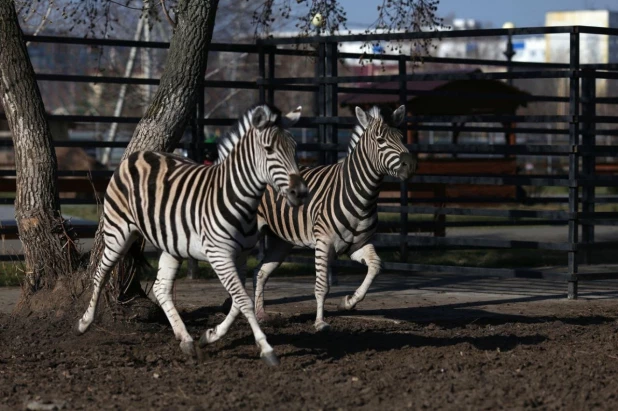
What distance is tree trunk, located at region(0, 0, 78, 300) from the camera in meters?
8.90

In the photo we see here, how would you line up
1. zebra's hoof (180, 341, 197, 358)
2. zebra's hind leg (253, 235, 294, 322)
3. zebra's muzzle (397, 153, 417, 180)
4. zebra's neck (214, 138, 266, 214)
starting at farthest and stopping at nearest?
1. zebra's hind leg (253, 235, 294, 322)
2. zebra's muzzle (397, 153, 417, 180)
3. zebra's hoof (180, 341, 197, 358)
4. zebra's neck (214, 138, 266, 214)

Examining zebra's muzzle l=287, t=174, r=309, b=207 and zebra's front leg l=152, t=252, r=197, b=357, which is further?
zebra's front leg l=152, t=252, r=197, b=357

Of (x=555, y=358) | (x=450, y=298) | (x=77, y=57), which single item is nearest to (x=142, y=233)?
(x=555, y=358)

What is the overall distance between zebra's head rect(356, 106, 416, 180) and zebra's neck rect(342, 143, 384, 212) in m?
0.06

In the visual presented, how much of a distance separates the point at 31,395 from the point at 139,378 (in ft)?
2.40

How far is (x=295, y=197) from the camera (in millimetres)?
6867

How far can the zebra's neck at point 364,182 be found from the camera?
873 centimetres

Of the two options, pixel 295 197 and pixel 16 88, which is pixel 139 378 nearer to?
pixel 295 197

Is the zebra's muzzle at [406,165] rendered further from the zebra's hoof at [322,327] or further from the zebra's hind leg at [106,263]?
the zebra's hind leg at [106,263]

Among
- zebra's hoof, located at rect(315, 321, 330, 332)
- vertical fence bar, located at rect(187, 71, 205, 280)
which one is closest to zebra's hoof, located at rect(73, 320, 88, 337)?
zebra's hoof, located at rect(315, 321, 330, 332)

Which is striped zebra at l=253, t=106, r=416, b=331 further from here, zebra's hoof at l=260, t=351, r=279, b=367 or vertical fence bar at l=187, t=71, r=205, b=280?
vertical fence bar at l=187, t=71, r=205, b=280

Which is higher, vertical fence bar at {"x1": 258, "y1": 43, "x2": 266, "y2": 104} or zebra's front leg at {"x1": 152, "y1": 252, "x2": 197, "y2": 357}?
vertical fence bar at {"x1": 258, "y1": 43, "x2": 266, "y2": 104}

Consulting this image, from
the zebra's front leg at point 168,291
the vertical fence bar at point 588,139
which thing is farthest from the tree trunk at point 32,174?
the vertical fence bar at point 588,139

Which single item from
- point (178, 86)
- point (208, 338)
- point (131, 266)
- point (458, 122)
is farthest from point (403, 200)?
point (208, 338)
